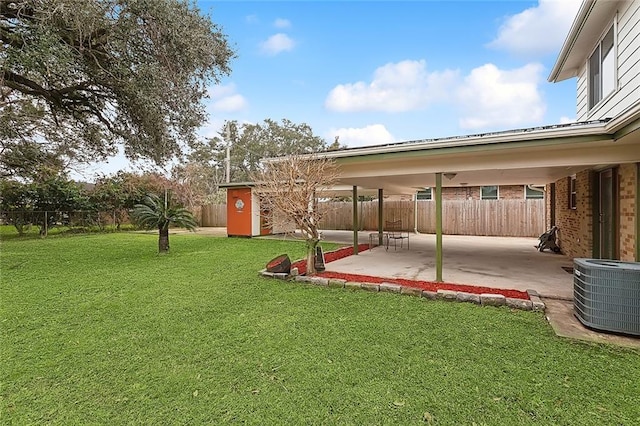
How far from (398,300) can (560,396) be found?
264cm

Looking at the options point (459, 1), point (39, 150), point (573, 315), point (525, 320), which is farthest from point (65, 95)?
point (573, 315)

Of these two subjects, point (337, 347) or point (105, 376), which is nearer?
point (105, 376)

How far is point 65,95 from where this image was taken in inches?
333

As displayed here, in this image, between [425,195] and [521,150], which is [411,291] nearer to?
[521,150]

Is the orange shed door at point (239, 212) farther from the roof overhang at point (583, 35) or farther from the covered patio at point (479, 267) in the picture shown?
the roof overhang at point (583, 35)

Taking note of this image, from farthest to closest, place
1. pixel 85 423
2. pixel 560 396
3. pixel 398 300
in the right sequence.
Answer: pixel 398 300 < pixel 560 396 < pixel 85 423

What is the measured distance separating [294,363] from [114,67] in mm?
7972

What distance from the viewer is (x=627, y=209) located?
570 cm

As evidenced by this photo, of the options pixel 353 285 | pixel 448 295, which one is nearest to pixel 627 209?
pixel 448 295

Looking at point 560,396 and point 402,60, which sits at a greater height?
point 402,60

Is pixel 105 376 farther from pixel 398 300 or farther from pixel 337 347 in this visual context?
pixel 398 300

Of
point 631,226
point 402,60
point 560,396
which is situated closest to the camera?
point 560,396

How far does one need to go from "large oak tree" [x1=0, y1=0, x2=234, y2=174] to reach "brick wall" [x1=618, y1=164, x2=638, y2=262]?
30.9 feet

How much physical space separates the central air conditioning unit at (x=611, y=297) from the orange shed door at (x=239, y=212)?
12.6m
